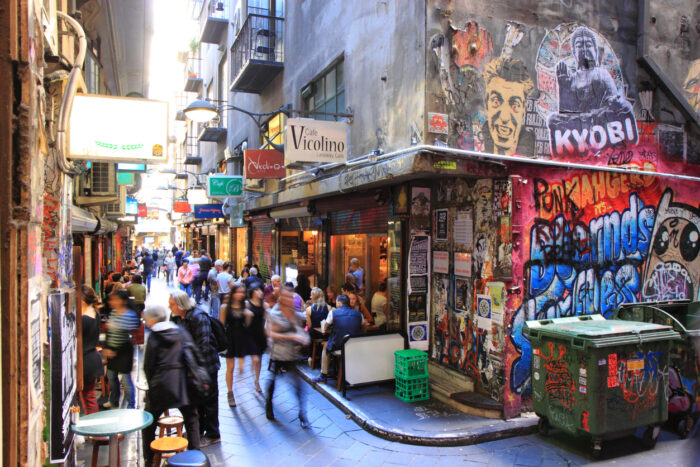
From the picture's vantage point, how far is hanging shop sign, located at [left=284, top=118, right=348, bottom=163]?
8.12 m

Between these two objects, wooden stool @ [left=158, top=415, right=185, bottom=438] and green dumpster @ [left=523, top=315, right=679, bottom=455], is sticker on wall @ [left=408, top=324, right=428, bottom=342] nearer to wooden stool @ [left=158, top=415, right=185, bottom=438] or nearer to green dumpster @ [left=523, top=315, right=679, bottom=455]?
green dumpster @ [left=523, top=315, right=679, bottom=455]

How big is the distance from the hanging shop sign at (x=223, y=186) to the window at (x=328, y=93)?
16.1ft

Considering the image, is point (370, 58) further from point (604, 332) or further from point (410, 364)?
point (604, 332)

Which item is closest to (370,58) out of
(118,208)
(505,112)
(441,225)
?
(505,112)

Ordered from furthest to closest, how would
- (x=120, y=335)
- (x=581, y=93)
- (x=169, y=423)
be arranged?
(x=581, y=93) < (x=120, y=335) < (x=169, y=423)

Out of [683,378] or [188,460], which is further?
[683,378]

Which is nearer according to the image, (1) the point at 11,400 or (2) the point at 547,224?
(1) the point at 11,400

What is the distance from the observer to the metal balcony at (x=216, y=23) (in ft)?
68.3

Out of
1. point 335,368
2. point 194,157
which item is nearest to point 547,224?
point 335,368

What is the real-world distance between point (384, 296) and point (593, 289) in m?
3.65

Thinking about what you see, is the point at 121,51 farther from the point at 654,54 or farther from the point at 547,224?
the point at 654,54

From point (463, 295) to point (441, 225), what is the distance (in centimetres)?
128

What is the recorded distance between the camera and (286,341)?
653 cm

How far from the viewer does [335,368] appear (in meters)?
8.38
